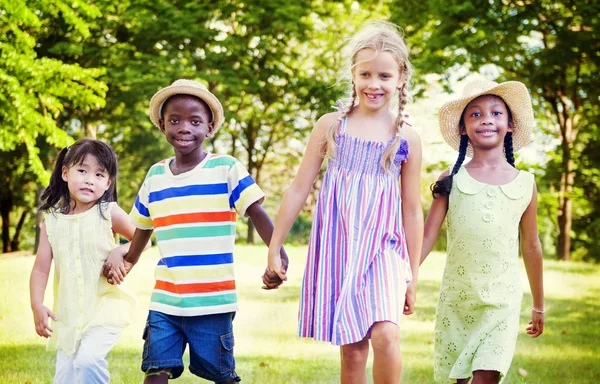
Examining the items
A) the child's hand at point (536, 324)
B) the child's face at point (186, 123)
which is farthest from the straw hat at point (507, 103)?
the child's face at point (186, 123)

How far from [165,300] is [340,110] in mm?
1240

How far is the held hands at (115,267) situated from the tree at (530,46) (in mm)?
14212

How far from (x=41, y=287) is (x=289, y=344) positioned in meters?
3.66

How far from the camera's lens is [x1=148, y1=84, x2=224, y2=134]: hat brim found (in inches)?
151

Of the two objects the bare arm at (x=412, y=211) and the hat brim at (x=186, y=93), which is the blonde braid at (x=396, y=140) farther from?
the hat brim at (x=186, y=93)

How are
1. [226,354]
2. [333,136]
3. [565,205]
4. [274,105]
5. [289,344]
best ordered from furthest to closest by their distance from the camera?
[274,105] < [565,205] < [289,344] < [226,354] < [333,136]

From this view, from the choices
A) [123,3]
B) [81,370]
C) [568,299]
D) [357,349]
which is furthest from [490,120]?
[123,3]

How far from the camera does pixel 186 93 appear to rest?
387 centimetres

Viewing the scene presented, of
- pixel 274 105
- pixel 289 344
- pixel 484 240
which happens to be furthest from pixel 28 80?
pixel 274 105

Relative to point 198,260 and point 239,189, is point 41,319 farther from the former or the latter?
point 239,189

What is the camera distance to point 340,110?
12.4 ft

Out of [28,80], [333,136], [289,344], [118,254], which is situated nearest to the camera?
[333,136]

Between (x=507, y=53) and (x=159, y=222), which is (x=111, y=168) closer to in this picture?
(x=159, y=222)

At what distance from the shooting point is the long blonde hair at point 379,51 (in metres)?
3.57
